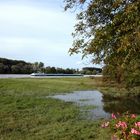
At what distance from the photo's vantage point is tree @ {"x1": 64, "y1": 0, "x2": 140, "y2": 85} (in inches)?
462

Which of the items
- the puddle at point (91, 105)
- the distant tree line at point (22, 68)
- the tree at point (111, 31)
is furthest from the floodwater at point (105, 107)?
the distant tree line at point (22, 68)

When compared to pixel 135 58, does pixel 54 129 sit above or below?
below

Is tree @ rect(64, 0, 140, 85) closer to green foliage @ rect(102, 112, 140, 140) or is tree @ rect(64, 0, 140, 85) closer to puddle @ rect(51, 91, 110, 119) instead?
green foliage @ rect(102, 112, 140, 140)

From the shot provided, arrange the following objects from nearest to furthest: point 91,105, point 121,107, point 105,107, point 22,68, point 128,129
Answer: point 128,129 → point 105,107 → point 91,105 → point 121,107 → point 22,68

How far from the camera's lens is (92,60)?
50.4 feet

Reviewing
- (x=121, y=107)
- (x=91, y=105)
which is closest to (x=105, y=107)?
(x=91, y=105)

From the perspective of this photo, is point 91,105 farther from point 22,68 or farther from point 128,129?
point 22,68

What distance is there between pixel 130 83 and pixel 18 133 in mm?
29211

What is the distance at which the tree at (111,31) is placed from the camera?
11.7 m

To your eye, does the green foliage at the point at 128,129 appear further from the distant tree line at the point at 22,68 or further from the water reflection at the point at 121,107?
the distant tree line at the point at 22,68

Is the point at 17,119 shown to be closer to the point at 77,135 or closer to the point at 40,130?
the point at 40,130

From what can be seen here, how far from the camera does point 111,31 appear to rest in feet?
42.9

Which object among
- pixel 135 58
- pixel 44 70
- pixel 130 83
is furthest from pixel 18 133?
pixel 44 70

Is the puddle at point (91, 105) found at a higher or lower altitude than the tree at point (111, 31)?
lower
